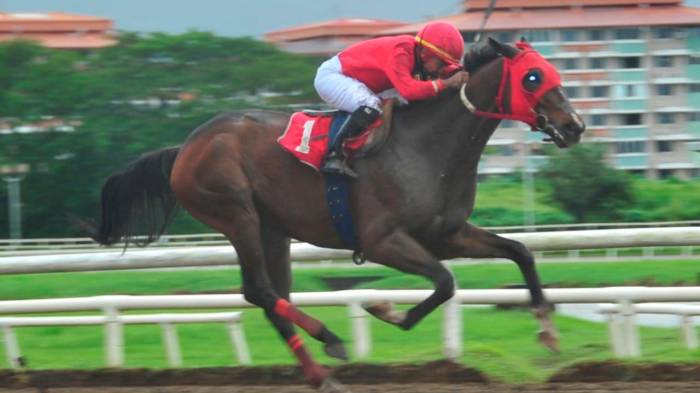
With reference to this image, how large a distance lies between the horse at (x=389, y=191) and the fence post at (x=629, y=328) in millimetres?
775

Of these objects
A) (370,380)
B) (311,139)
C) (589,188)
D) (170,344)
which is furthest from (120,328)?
(589,188)

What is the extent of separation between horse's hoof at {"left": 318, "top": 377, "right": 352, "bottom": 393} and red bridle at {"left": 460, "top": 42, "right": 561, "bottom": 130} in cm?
157

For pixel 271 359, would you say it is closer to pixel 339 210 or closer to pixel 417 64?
pixel 339 210

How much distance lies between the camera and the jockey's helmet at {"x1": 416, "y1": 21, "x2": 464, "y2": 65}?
6258 millimetres

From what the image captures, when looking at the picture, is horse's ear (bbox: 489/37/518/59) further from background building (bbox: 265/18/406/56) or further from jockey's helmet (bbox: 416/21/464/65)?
background building (bbox: 265/18/406/56)

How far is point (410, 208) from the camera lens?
6.11 metres

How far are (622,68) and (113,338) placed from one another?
2018 inches

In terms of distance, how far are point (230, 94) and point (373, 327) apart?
1338 inches

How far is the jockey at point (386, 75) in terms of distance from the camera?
20.4ft

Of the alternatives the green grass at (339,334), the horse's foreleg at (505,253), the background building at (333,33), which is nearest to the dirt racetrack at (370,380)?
the green grass at (339,334)

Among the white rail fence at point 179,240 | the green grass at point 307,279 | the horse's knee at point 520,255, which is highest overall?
the horse's knee at point 520,255

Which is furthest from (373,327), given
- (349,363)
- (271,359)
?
(349,363)

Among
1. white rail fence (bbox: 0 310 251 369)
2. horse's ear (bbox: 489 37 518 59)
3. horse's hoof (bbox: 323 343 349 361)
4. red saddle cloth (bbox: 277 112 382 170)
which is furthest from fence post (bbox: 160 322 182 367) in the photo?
horse's ear (bbox: 489 37 518 59)

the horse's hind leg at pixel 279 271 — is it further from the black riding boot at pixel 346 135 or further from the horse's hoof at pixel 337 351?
the black riding boot at pixel 346 135
